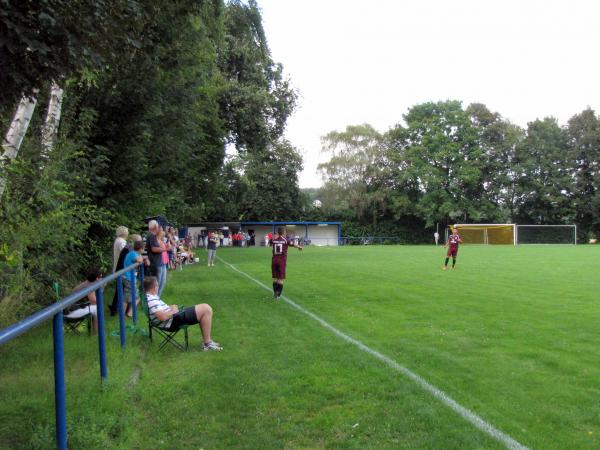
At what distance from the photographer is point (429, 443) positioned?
4.08 meters

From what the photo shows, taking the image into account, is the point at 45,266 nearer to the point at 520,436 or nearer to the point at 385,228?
the point at 520,436

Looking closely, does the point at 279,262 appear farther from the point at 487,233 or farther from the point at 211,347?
the point at 487,233

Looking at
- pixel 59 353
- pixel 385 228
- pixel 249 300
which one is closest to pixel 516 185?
pixel 385 228

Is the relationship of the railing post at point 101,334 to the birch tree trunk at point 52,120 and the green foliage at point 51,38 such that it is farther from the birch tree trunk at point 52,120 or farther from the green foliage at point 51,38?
the birch tree trunk at point 52,120

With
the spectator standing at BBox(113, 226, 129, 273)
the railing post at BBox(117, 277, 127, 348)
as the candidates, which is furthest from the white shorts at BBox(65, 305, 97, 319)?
the spectator standing at BBox(113, 226, 129, 273)

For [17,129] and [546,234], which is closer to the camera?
[17,129]

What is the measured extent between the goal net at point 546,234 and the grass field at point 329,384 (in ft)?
165

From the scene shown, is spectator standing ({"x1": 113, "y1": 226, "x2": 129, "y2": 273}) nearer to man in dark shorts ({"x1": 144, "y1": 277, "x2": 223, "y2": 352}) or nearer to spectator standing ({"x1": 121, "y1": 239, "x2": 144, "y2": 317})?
spectator standing ({"x1": 121, "y1": 239, "x2": 144, "y2": 317})

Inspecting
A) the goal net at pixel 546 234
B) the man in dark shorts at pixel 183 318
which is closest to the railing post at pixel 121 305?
the man in dark shorts at pixel 183 318

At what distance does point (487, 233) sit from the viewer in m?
56.5

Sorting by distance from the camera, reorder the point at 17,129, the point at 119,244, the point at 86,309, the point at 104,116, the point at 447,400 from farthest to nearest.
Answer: the point at 104,116, the point at 119,244, the point at 86,309, the point at 17,129, the point at 447,400

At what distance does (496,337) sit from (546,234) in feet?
184

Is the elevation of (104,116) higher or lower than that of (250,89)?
lower

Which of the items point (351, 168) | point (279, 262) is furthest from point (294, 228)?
point (279, 262)
